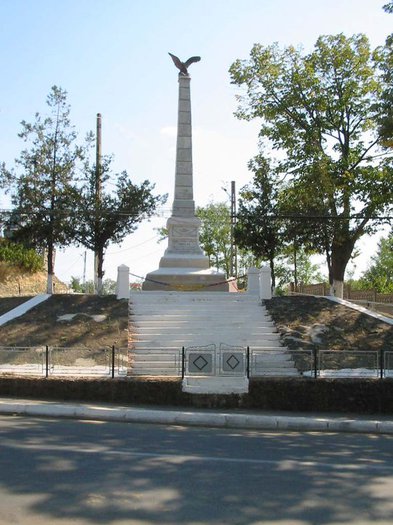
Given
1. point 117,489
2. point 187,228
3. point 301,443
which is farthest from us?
point 187,228

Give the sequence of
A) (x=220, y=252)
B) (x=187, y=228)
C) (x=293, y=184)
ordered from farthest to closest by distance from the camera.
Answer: (x=220, y=252)
(x=293, y=184)
(x=187, y=228)

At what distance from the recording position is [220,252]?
200 feet

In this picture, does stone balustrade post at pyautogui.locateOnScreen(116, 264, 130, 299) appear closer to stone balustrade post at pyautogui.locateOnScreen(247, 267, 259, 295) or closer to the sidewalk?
stone balustrade post at pyautogui.locateOnScreen(247, 267, 259, 295)

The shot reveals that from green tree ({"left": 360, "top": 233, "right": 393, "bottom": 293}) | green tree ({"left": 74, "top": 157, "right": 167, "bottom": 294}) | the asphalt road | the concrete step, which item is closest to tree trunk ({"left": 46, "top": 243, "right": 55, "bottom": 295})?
green tree ({"left": 74, "top": 157, "right": 167, "bottom": 294})

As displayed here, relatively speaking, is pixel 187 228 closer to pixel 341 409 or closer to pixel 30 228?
pixel 30 228

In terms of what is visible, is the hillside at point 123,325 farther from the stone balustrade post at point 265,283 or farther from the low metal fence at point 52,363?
the low metal fence at point 52,363

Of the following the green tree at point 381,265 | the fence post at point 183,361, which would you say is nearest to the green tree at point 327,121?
the fence post at point 183,361

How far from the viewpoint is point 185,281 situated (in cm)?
2634

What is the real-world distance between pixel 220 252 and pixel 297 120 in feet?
101

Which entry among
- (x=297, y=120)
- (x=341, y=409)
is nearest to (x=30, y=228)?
(x=297, y=120)

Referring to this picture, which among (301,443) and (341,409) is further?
(341,409)

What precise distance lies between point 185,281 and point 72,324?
6794 mm

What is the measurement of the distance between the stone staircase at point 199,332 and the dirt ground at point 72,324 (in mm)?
542

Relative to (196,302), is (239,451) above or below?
below
